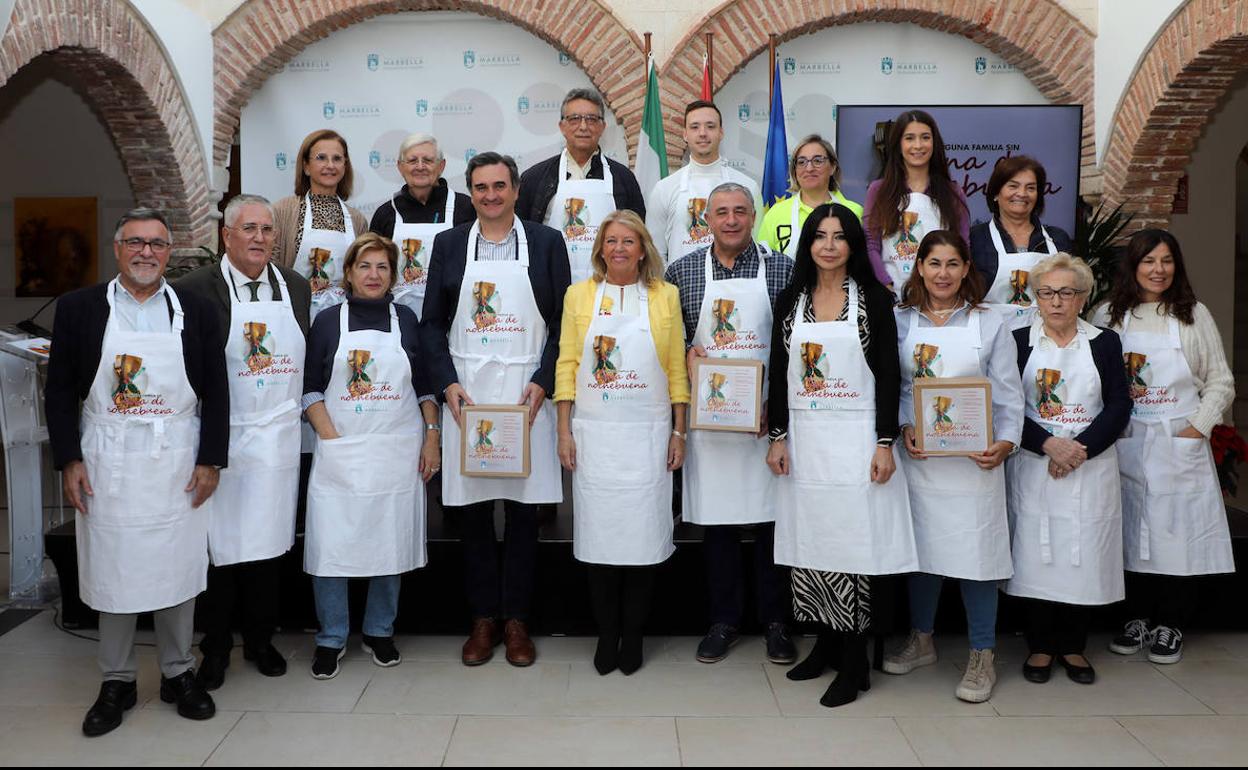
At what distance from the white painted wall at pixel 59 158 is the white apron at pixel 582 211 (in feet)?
22.3

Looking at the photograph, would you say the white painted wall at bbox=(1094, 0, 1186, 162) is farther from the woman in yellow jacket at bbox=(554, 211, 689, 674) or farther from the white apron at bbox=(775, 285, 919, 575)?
the woman in yellow jacket at bbox=(554, 211, 689, 674)

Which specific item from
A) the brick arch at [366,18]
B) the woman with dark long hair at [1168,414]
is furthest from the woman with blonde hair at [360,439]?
the brick arch at [366,18]

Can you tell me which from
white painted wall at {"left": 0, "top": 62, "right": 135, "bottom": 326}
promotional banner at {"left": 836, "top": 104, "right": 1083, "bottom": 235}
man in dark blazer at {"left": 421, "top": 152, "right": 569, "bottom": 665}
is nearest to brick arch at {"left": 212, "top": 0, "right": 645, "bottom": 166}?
promotional banner at {"left": 836, "top": 104, "right": 1083, "bottom": 235}

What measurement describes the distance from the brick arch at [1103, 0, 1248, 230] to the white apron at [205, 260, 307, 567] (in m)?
5.43

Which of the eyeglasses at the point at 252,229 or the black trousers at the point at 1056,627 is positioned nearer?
the eyeglasses at the point at 252,229

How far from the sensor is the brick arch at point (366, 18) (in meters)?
7.73

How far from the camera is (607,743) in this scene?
3.42 meters

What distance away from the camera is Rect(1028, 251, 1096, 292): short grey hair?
3809mm

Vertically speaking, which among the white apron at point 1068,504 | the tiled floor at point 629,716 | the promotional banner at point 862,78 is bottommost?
the tiled floor at point 629,716

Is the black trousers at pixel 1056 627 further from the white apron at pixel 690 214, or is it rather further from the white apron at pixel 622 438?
the white apron at pixel 690 214

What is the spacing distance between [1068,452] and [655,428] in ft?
4.53

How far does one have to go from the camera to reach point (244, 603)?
400 cm

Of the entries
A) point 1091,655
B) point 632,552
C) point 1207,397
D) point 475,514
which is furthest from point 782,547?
point 1207,397

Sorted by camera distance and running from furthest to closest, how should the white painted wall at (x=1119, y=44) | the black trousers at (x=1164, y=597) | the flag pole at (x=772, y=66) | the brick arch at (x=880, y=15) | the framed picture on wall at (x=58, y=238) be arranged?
the framed picture on wall at (x=58, y=238) < the brick arch at (x=880, y=15) < the flag pole at (x=772, y=66) < the white painted wall at (x=1119, y=44) < the black trousers at (x=1164, y=597)
